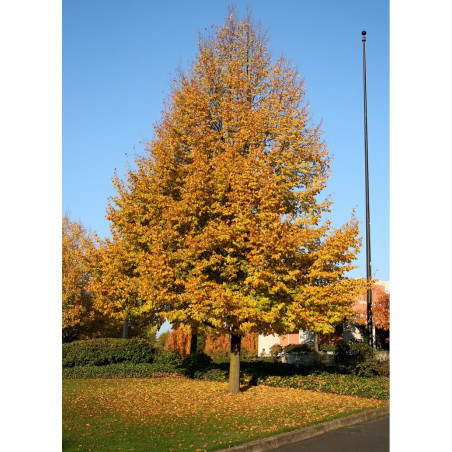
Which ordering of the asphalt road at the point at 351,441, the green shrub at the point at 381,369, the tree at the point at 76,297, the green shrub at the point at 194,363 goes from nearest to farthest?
the asphalt road at the point at 351,441
the green shrub at the point at 381,369
the green shrub at the point at 194,363
the tree at the point at 76,297

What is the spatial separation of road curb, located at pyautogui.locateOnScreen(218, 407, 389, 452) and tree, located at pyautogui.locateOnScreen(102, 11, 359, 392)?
2.13m

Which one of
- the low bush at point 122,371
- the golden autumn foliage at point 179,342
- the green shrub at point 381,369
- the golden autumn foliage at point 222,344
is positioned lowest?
the golden autumn foliage at point 222,344

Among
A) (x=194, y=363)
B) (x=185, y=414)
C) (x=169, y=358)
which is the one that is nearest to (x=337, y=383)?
(x=185, y=414)

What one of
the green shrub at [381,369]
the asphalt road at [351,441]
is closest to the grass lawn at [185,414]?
the asphalt road at [351,441]

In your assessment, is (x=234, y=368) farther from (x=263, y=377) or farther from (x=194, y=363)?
(x=194, y=363)

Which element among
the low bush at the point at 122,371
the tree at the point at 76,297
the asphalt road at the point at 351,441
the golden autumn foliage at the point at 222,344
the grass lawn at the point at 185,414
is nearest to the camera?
the asphalt road at the point at 351,441

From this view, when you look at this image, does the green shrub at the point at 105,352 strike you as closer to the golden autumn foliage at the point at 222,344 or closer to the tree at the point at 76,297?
the tree at the point at 76,297

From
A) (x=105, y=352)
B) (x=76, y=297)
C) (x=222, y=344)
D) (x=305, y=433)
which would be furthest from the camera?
(x=222, y=344)

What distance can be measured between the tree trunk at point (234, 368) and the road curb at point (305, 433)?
3.93 meters

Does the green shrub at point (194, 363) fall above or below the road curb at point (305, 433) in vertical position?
below

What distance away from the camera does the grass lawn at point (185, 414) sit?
7.31 m

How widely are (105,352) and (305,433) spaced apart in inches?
500

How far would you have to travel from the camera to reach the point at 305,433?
26.1 feet

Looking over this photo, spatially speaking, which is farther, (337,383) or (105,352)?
(105,352)
